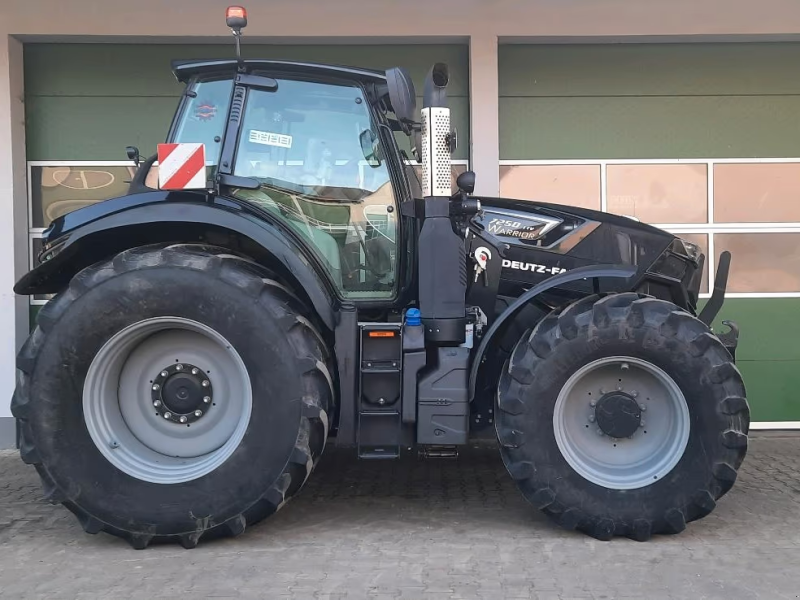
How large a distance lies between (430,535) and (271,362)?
1.28 m

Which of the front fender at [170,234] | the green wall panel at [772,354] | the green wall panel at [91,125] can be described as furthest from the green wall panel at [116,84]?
the green wall panel at [772,354]

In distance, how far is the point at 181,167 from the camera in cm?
381

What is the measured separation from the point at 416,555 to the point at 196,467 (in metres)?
1.22

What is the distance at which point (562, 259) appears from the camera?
421 centimetres

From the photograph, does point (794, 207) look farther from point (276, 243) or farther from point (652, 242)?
point (276, 243)

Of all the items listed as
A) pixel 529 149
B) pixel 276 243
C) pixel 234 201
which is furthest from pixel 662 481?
pixel 529 149

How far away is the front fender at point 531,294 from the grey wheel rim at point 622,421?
46 cm

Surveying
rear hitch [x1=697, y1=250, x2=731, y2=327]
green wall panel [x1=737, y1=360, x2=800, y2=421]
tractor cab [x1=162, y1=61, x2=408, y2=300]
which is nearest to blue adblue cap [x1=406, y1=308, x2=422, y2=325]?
tractor cab [x1=162, y1=61, x2=408, y2=300]

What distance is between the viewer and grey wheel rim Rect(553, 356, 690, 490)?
3.68 m

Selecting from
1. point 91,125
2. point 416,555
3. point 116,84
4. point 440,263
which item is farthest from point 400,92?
point 91,125

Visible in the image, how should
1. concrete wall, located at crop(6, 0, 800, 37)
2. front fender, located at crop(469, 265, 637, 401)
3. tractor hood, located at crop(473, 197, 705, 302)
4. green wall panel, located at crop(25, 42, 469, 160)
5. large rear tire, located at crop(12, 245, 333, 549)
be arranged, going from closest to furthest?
large rear tire, located at crop(12, 245, 333, 549)
front fender, located at crop(469, 265, 637, 401)
tractor hood, located at crop(473, 197, 705, 302)
concrete wall, located at crop(6, 0, 800, 37)
green wall panel, located at crop(25, 42, 469, 160)

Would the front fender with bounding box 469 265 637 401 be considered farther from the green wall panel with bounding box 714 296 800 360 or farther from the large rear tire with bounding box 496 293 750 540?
the green wall panel with bounding box 714 296 800 360

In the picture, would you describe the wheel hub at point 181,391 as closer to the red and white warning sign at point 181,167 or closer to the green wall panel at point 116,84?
the red and white warning sign at point 181,167

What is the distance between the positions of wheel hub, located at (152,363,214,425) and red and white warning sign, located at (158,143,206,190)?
978 mm
